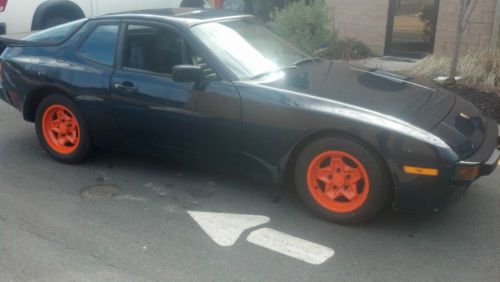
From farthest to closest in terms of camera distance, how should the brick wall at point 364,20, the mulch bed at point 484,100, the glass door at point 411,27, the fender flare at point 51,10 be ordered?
the brick wall at point 364,20 → the glass door at point 411,27 → the fender flare at point 51,10 → the mulch bed at point 484,100

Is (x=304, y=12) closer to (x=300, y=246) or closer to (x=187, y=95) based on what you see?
(x=187, y=95)

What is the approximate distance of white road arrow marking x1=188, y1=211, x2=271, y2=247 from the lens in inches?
151

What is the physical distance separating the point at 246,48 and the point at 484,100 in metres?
4.14

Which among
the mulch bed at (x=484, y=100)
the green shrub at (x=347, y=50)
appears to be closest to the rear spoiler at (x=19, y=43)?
the mulch bed at (x=484, y=100)

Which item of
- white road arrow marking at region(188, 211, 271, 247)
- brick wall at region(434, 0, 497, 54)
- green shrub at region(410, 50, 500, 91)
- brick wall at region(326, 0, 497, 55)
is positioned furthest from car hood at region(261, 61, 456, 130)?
brick wall at region(326, 0, 497, 55)

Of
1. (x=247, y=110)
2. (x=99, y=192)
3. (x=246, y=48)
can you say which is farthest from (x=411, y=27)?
(x=99, y=192)

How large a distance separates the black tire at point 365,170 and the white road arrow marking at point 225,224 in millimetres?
384

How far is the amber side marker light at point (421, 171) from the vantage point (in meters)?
3.58

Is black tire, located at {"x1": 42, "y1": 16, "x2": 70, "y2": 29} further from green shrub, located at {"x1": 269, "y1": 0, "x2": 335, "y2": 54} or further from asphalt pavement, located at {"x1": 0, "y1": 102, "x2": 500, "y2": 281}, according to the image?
asphalt pavement, located at {"x1": 0, "y1": 102, "x2": 500, "y2": 281}

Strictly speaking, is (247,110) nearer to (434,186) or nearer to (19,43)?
(434,186)

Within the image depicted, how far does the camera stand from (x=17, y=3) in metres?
8.97

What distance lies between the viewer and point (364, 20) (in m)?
11.5

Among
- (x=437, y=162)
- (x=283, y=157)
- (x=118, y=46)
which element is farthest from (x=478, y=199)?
(x=118, y=46)

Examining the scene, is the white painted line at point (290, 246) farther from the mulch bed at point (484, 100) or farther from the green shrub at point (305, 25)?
the green shrub at point (305, 25)
